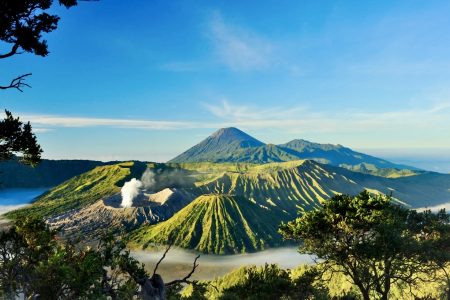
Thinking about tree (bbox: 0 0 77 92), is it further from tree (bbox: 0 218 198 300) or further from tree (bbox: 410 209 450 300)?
tree (bbox: 410 209 450 300)

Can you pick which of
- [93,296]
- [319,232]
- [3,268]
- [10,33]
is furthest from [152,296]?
[319,232]

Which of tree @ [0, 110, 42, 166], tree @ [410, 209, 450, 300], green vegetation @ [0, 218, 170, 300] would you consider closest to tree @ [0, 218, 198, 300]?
green vegetation @ [0, 218, 170, 300]

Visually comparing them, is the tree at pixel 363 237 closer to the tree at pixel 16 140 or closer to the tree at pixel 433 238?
the tree at pixel 433 238

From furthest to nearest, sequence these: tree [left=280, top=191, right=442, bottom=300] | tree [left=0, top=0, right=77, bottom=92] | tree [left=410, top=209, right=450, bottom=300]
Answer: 1. tree [left=410, top=209, right=450, bottom=300]
2. tree [left=280, top=191, right=442, bottom=300]
3. tree [left=0, top=0, right=77, bottom=92]

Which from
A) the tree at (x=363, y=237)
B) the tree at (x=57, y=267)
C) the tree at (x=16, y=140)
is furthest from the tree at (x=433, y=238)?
the tree at (x=16, y=140)

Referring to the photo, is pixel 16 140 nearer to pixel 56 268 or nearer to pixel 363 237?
pixel 56 268

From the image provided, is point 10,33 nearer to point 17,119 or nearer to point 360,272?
point 17,119
